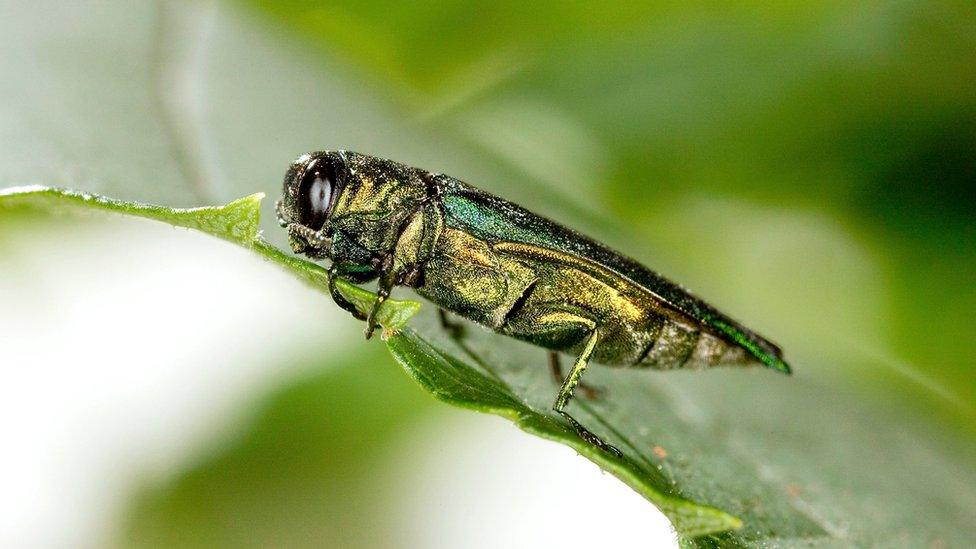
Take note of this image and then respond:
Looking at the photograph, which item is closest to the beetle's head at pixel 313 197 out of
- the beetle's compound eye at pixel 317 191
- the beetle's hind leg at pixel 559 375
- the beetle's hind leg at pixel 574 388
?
the beetle's compound eye at pixel 317 191

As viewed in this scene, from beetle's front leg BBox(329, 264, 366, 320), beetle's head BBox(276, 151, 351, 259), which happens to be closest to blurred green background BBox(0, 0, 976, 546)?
beetle's head BBox(276, 151, 351, 259)

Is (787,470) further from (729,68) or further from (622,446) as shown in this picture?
(729,68)

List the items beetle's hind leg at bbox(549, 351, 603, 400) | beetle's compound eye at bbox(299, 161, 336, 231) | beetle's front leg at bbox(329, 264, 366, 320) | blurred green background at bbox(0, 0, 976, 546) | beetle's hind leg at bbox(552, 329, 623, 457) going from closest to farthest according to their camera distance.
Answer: beetle's front leg at bbox(329, 264, 366, 320)
beetle's hind leg at bbox(552, 329, 623, 457)
beetle's compound eye at bbox(299, 161, 336, 231)
beetle's hind leg at bbox(549, 351, 603, 400)
blurred green background at bbox(0, 0, 976, 546)

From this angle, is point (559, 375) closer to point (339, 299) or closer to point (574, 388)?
point (574, 388)

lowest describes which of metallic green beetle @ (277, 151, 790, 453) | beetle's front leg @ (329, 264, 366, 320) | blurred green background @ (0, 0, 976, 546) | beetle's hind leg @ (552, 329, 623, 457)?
beetle's front leg @ (329, 264, 366, 320)

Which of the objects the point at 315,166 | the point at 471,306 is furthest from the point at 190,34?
the point at 471,306

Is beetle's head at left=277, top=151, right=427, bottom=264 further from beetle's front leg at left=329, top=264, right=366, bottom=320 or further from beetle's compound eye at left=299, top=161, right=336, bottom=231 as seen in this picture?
beetle's front leg at left=329, top=264, right=366, bottom=320

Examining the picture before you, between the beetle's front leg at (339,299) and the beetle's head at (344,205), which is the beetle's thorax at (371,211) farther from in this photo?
the beetle's front leg at (339,299)
